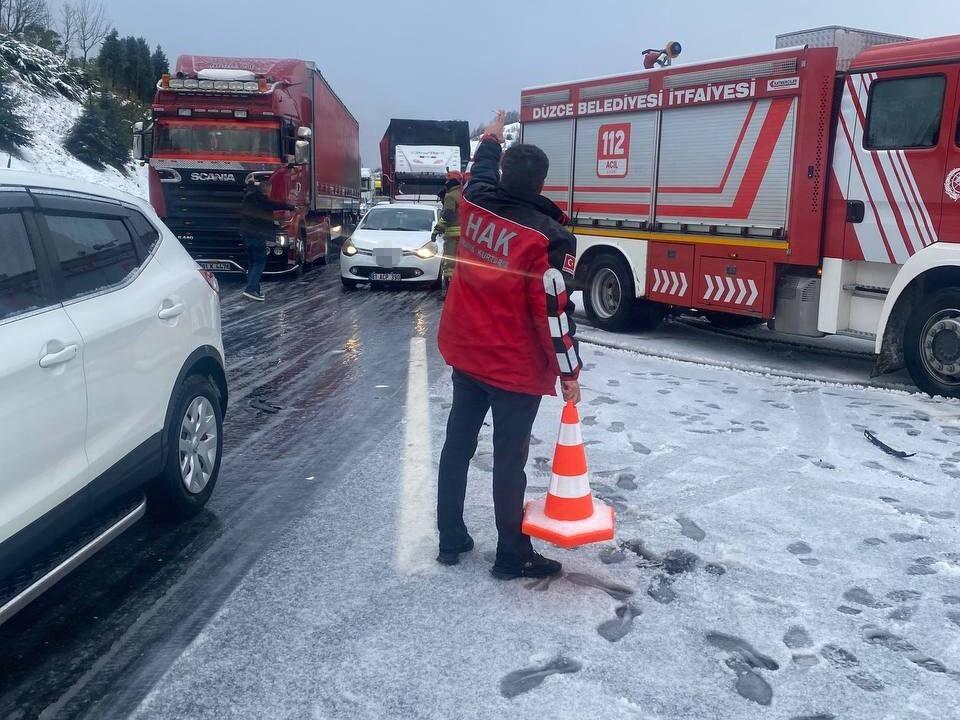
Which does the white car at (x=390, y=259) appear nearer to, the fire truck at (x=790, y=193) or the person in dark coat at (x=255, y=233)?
the person in dark coat at (x=255, y=233)

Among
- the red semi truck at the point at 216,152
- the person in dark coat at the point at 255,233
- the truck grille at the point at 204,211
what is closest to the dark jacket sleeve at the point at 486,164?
the person in dark coat at the point at 255,233

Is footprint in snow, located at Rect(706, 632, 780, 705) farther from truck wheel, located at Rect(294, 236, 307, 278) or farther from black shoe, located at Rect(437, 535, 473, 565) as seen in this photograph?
truck wheel, located at Rect(294, 236, 307, 278)

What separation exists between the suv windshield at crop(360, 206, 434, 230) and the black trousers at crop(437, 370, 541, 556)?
40.4ft

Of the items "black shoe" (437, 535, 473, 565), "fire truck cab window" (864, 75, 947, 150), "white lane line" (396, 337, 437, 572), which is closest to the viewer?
"black shoe" (437, 535, 473, 565)

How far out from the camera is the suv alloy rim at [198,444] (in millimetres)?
4445

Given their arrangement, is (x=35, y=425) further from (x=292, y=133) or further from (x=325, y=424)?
(x=292, y=133)

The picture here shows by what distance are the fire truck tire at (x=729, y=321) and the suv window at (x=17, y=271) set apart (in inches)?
346

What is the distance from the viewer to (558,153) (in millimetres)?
11648

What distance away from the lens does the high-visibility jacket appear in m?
3.63

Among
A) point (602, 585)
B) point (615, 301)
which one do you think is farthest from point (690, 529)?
point (615, 301)

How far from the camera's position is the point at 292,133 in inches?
663

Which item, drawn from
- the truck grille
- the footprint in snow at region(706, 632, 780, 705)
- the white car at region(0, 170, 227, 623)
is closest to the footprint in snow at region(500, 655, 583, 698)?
the footprint in snow at region(706, 632, 780, 705)

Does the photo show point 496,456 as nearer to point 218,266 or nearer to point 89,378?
point 89,378

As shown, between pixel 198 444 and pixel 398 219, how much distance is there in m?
12.0
